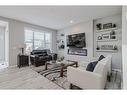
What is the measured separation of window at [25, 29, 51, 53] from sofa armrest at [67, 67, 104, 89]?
4086 millimetres

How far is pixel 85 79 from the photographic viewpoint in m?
1.96

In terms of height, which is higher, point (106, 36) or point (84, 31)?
point (84, 31)

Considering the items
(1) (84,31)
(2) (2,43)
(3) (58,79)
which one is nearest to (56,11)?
(1) (84,31)

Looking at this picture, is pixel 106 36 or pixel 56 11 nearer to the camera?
pixel 56 11

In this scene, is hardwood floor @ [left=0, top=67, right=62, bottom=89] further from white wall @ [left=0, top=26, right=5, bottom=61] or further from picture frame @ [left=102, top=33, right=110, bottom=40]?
white wall @ [left=0, top=26, right=5, bottom=61]

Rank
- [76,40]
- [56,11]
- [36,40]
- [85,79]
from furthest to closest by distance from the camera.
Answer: [36,40] < [76,40] < [56,11] < [85,79]

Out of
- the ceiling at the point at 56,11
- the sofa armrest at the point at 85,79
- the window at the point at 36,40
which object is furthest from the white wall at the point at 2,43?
the sofa armrest at the point at 85,79

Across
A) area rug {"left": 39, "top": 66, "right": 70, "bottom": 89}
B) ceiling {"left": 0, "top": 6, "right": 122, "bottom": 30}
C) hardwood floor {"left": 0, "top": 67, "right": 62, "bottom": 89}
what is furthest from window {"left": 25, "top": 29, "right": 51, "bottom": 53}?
area rug {"left": 39, "top": 66, "right": 70, "bottom": 89}

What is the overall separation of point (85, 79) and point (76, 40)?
12.4 ft

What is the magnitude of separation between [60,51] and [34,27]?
269 cm

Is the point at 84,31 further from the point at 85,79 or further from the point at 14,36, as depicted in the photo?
the point at 14,36

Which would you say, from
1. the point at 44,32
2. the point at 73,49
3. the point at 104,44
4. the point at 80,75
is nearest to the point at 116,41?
the point at 104,44

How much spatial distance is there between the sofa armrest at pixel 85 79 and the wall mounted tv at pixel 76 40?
10.5 feet

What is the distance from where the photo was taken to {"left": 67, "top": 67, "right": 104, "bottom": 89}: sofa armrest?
5.83 feet
